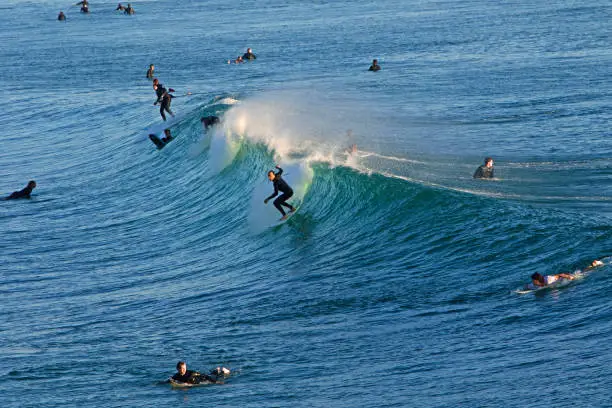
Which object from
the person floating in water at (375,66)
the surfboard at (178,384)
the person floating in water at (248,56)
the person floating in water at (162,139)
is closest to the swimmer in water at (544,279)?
the surfboard at (178,384)

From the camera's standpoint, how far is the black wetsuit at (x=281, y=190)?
24.3 metres

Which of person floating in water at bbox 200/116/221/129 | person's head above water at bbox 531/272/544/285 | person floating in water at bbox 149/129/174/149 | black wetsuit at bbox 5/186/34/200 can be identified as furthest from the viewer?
person floating in water at bbox 149/129/174/149

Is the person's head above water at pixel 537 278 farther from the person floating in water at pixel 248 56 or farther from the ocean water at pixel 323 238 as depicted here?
the person floating in water at pixel 248 56

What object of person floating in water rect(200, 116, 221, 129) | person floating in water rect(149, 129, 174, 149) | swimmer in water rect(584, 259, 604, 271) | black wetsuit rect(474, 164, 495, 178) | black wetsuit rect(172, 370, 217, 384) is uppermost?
person floating in water rect(149, 129, 174, 149)

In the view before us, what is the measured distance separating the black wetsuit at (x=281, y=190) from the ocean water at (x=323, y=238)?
24.4 inches

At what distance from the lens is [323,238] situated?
24.2 metres

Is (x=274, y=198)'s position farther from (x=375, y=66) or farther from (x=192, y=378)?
(x=375, y=66)

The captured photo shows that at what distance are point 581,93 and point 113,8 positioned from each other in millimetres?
71998

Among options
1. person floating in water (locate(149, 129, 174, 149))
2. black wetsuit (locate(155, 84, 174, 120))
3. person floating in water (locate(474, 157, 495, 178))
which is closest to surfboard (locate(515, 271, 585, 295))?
person floating in water (locate(474, 157, 495, 178))

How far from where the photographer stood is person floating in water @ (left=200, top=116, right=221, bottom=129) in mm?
37625

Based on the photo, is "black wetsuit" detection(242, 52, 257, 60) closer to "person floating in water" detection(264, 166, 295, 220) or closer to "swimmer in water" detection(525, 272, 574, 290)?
"person floating in water" detection(264, 166, 295, 220)

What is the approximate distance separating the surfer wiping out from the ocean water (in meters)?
0.20

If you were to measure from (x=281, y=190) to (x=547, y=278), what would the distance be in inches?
346

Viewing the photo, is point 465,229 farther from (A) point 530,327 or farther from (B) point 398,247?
(A) point 530,327
